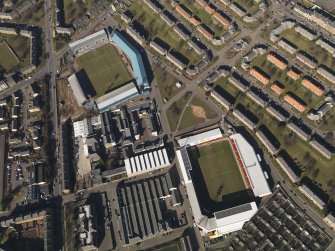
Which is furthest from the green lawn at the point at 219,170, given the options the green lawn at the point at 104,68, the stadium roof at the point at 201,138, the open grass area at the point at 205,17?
the open grass area at the point at 205,17

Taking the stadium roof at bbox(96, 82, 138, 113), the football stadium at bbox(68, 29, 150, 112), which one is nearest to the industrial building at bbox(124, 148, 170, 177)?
the stadium roof at bbox(96, 82, 138, 113)

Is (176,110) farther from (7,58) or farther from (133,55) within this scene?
(7,58)

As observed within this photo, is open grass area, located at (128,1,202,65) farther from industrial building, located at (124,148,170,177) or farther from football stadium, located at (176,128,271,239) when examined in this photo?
industrial building, located at (124,148,170,177)

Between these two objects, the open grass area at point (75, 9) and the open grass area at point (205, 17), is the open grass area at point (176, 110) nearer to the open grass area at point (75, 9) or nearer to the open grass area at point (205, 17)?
the open grass area at point (205, 17)

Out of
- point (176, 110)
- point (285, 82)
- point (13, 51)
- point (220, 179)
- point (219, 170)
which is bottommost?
point (220, 179)

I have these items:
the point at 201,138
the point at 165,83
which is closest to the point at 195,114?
the point at 201,138

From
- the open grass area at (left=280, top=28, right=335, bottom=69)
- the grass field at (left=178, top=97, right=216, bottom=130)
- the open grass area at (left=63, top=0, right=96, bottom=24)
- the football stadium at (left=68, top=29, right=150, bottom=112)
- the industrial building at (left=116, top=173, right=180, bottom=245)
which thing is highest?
the open grass area at (left=63, top=0, right=96, bottom=24)
